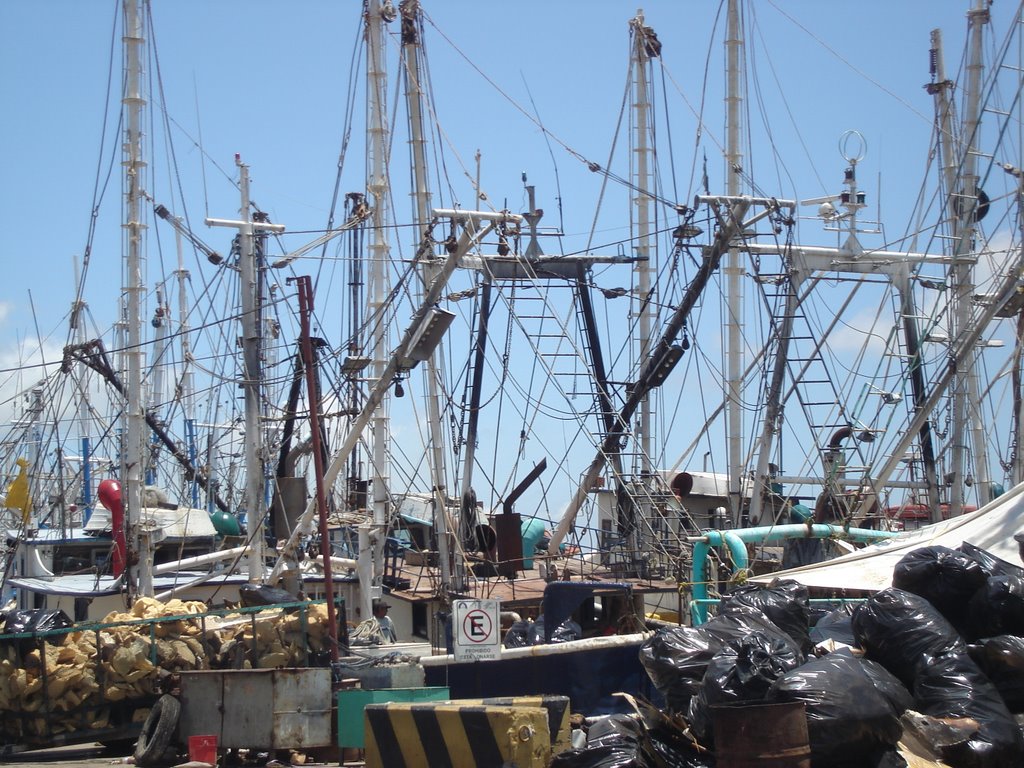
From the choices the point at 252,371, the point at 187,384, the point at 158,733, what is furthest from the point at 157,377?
the point at 158,733

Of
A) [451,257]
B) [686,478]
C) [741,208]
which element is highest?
[741,208]

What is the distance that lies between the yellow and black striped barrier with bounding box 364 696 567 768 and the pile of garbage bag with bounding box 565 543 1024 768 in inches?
12.5

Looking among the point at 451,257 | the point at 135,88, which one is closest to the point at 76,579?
the point at 135,88

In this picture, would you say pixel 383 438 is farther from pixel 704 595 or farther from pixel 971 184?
pixel 971 184

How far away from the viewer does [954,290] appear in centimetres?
2941

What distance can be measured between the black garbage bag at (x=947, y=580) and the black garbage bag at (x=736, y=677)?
2288mm

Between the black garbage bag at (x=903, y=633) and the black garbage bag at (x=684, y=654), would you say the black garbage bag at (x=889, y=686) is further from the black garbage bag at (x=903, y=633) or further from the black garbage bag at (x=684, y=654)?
the black garbage bag at (x=684, y=654)

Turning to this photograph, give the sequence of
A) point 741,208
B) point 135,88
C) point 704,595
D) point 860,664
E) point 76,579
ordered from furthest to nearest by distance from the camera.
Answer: point 76,579, point 741,208, point 135,88, point 704,595, point 860,664

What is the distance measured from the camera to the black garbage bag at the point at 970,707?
8.98 meters

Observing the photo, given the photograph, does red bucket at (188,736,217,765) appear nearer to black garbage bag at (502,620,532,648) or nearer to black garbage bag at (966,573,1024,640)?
black garbage bag at (502,620,532,648)

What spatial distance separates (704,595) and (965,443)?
16781 mm

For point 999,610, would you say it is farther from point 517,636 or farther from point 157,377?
point 157,377

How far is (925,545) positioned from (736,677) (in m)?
5.88

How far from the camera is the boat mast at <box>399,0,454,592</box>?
22.8 metres
